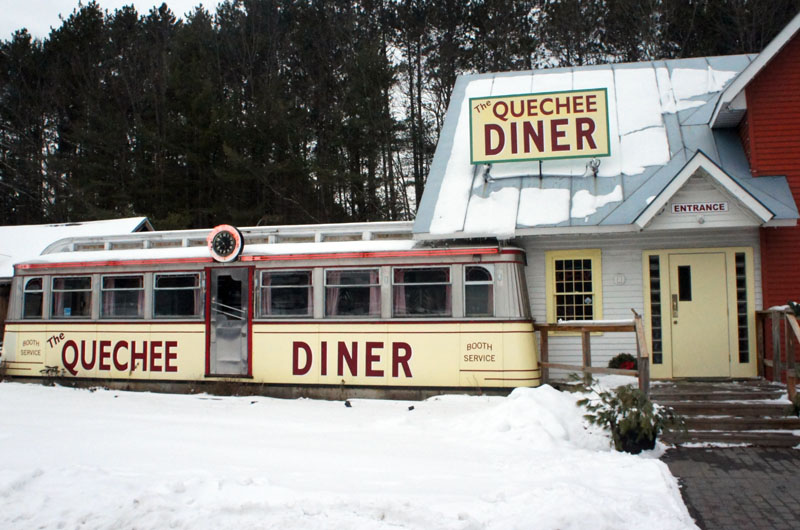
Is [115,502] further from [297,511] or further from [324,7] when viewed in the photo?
[324,7]

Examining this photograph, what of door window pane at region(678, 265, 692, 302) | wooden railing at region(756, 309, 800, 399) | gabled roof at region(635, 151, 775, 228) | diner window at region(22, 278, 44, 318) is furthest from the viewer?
diner window at region(22, 278, 44, 318)

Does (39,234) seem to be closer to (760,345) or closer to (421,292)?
(421,292)

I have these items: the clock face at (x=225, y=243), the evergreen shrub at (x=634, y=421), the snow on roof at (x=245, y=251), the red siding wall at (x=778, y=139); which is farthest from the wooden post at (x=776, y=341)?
the clock face at (x=225, y=243)

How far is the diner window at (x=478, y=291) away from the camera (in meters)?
12.7

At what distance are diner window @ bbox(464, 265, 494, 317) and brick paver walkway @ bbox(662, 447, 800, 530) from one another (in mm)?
4465

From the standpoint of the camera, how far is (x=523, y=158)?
14438mm

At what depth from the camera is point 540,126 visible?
47.8 ft

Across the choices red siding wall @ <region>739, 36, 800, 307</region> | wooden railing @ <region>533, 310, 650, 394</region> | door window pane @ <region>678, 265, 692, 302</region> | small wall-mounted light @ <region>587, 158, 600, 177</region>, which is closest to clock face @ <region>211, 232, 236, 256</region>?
wooden railing @ <region>533, 310, 650, 394</region>

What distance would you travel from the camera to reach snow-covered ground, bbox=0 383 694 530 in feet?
19.8

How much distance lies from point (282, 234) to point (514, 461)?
8.06 m

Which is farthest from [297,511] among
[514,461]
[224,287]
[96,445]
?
[224,287]

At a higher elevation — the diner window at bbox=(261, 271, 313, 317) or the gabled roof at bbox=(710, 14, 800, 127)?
the gabled roof at bbox=(710, 14, 800, 127)

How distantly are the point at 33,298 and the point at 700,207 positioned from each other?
14.0 metres

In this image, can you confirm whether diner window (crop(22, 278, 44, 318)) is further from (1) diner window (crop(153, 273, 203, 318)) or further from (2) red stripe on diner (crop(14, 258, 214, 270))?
(1) diner window (crop(153, 273, 203, 318))
